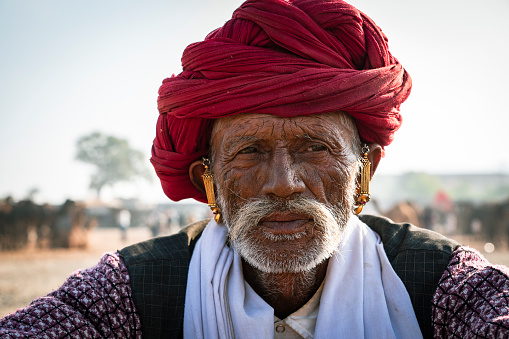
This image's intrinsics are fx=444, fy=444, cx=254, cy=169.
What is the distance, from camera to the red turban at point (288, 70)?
2.47m

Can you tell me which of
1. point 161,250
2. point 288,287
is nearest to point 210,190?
point 161,250

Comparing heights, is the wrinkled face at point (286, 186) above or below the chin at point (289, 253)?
above

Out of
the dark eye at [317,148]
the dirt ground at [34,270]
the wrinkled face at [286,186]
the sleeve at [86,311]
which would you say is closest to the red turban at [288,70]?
the wrinkled face at [286,186]

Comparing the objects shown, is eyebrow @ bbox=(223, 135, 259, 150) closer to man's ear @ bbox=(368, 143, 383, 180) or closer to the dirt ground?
man's ear @ bbox=(368, 143, 383, 180)

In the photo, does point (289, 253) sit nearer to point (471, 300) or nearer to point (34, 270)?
point (471, 300)

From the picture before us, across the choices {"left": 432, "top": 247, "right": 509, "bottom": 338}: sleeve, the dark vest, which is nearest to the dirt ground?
the dark vest

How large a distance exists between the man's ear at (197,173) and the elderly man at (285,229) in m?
0.20

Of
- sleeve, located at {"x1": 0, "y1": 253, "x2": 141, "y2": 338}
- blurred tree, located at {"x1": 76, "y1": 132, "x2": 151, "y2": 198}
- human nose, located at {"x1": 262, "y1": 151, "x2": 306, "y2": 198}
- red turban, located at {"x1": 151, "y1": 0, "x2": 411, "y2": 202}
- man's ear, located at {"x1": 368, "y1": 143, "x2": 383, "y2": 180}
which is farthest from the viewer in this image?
blurred tree, located at {"x1": 76, "y1": 132, "x2": 151, "y2": 198}

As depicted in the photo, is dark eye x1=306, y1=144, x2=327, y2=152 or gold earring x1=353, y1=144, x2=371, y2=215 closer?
dark eye x1=306, y1=144, x2=327, y2=152

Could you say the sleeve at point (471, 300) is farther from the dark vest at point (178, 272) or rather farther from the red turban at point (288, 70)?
the red turban at point (288, 70)

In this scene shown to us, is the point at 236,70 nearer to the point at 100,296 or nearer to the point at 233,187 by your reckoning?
the point at 233,187

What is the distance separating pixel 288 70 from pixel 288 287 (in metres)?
1.29

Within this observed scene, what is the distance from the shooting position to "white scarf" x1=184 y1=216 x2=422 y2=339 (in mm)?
2400

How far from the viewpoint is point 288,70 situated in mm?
2479
